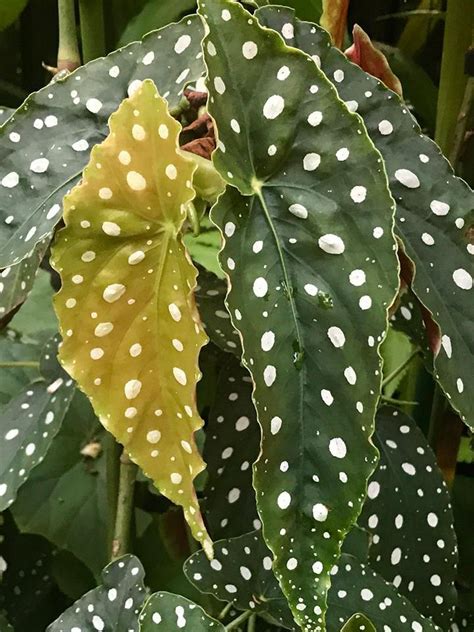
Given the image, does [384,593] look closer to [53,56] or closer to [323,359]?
[323,359]

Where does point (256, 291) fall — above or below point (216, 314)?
above

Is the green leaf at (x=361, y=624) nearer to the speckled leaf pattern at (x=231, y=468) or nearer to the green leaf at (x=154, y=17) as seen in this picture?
the speckled leaf pattern at (x=231, y=468)

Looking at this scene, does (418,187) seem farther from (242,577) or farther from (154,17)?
(154,17)

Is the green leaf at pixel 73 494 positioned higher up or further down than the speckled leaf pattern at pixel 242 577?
further down

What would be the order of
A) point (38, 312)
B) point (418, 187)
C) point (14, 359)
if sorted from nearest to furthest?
point (418, 187), point (14, 359), point (38, 312)

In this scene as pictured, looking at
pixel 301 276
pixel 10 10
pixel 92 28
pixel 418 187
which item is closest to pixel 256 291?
pixel 301 276

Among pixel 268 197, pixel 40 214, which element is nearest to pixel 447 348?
pixel 268 197

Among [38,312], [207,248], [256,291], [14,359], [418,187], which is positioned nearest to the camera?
[256,291]

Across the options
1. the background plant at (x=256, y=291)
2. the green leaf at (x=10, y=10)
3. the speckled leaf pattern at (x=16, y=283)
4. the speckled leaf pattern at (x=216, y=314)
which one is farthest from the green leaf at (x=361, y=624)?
the green leaf at (x=10, y=10)
